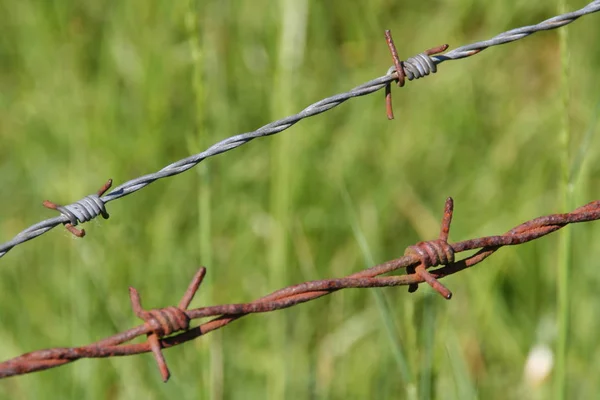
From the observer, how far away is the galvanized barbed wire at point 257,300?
0.87m

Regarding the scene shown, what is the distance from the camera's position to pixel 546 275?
2387mm

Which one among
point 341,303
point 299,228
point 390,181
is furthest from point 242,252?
point 390,181

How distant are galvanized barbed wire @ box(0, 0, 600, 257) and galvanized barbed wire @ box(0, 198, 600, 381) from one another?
113 mm

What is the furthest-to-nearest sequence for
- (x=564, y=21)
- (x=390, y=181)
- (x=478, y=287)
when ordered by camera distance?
(x=390, y=181) < (x=478, y=287) < (x=564, y=21)

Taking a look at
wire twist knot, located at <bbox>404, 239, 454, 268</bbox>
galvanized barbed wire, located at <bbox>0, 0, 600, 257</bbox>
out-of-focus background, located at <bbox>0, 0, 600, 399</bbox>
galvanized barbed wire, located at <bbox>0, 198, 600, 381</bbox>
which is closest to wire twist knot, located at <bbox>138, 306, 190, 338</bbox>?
galvanized barbed wire, located at <bbox>0, 198, 600, 381</bbox>

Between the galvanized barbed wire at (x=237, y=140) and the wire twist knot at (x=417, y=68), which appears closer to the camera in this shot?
the galvanized barbed wire at (x=237, y=140)

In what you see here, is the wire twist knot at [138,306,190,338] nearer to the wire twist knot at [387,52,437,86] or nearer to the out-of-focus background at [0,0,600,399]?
the wire twist knot at [387,52,437,86]

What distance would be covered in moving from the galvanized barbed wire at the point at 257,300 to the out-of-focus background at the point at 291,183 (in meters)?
0.50

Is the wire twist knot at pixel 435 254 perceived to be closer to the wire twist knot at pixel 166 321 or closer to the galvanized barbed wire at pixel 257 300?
the galvanized barbed wire at pixel 257 300

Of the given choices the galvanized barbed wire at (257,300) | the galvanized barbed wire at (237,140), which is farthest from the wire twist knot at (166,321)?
the galvanized barbed wire at (237,140)

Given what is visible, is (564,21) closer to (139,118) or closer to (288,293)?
(288,293)

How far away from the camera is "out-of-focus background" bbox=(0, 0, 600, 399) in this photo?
2016mm

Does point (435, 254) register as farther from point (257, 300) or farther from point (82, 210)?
point (82, 210)

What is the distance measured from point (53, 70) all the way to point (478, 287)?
1.65m
